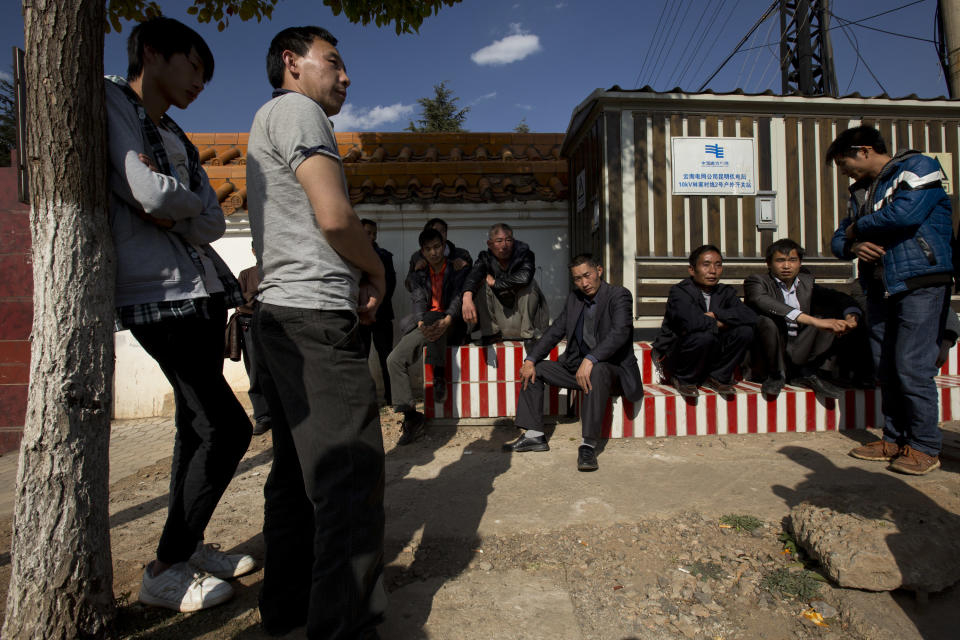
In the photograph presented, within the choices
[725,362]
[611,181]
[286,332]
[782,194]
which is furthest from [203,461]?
[782,194]

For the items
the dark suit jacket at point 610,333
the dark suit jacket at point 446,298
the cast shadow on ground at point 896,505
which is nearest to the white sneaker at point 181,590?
the cast shadow on ground at point 896,505

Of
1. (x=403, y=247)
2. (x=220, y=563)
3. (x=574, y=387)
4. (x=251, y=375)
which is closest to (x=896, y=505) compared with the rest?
(x=574, y=387)

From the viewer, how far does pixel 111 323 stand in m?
1.80

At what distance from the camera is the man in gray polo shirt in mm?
1575

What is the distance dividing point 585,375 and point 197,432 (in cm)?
267

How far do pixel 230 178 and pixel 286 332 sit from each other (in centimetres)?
603

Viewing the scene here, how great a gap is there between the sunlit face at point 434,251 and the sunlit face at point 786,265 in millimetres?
2952

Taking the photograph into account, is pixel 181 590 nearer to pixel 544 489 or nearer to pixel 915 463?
pixel 544 489

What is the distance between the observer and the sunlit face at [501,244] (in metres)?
5.19

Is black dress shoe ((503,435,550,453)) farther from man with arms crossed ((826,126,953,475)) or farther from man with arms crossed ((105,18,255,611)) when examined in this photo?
man with arms crossed ((105,18,255,611))

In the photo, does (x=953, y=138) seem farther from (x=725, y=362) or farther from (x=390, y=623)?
(x=390, y=623)

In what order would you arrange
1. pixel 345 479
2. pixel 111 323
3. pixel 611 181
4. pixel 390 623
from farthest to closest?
pixel 611 181
pixel 390 623
pixel 111 323
pixel 345 479

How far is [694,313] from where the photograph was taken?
14.5ft

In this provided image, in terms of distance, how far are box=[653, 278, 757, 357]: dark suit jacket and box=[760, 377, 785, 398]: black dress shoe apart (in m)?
0.48
